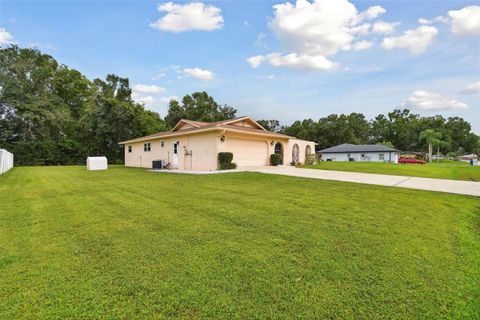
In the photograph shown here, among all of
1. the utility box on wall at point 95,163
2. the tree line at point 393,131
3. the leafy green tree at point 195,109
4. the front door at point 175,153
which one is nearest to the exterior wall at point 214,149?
the front door at point 175,153

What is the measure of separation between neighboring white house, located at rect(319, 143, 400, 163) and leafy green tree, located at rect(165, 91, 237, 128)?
20.2 meters

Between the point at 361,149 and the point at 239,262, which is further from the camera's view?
the point at 361,149

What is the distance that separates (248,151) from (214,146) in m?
2.88

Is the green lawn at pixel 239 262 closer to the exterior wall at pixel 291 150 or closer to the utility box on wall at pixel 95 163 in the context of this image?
the utility box on wall at pixel 95 163

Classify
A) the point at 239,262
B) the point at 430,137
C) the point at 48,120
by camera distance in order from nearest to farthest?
the point at 239,262 < the point at 48,120 < the point at 430,137

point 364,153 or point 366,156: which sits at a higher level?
point 364,153

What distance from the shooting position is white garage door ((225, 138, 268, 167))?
14773 mm

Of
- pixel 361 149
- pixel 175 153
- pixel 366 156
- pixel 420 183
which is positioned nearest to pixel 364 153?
pixel 366 156

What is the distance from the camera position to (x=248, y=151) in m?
15.7

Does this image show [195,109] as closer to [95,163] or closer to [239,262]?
[95,163]

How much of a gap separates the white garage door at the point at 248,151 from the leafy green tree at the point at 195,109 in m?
22.2

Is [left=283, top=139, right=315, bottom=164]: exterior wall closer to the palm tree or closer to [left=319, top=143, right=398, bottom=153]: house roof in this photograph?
[left=319, top=143, right=398, bottom=153]: house roof

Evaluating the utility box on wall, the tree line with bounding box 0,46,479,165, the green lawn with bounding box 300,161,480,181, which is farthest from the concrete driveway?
the tree line with bounding box 0,46,479,165

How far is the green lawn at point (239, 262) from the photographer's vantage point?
1.96m
